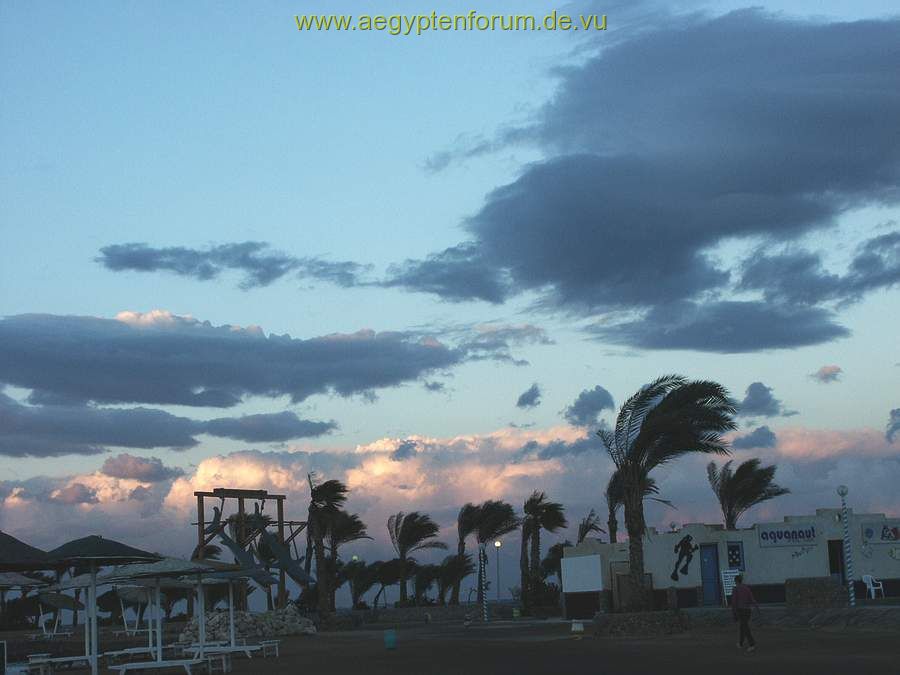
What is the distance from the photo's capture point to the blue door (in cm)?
4319

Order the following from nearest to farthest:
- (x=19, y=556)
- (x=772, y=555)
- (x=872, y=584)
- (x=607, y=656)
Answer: (x=19, y=556) < (x=607, y=656) < (x=872, y=584) < (x=772, y=555)

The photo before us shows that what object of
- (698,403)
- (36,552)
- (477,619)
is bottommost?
(477,619)

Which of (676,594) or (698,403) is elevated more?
(698,403)

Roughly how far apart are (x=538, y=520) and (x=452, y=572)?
41.7ft

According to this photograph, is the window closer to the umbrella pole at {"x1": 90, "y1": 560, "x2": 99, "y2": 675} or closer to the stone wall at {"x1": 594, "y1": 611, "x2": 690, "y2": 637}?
the stone wall at {"x1": 594, "y1": 611, "x2": 690, "y2": 637}

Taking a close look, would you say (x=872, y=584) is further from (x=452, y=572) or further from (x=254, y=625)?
(x=452, y=572)

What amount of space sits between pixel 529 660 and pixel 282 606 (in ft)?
84.2

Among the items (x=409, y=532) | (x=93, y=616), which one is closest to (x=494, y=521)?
(x=409, y=532)

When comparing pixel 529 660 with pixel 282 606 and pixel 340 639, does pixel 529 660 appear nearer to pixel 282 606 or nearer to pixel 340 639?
pixel 340 639

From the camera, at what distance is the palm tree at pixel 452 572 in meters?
68.3

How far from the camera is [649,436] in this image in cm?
3148

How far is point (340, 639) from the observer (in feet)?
124

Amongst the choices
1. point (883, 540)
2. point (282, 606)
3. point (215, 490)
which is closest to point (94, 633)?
point (215, 490)

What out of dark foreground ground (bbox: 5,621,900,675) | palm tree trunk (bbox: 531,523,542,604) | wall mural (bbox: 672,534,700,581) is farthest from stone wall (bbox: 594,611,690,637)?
palm tree trunk (bbox: 531,523,542,604)
